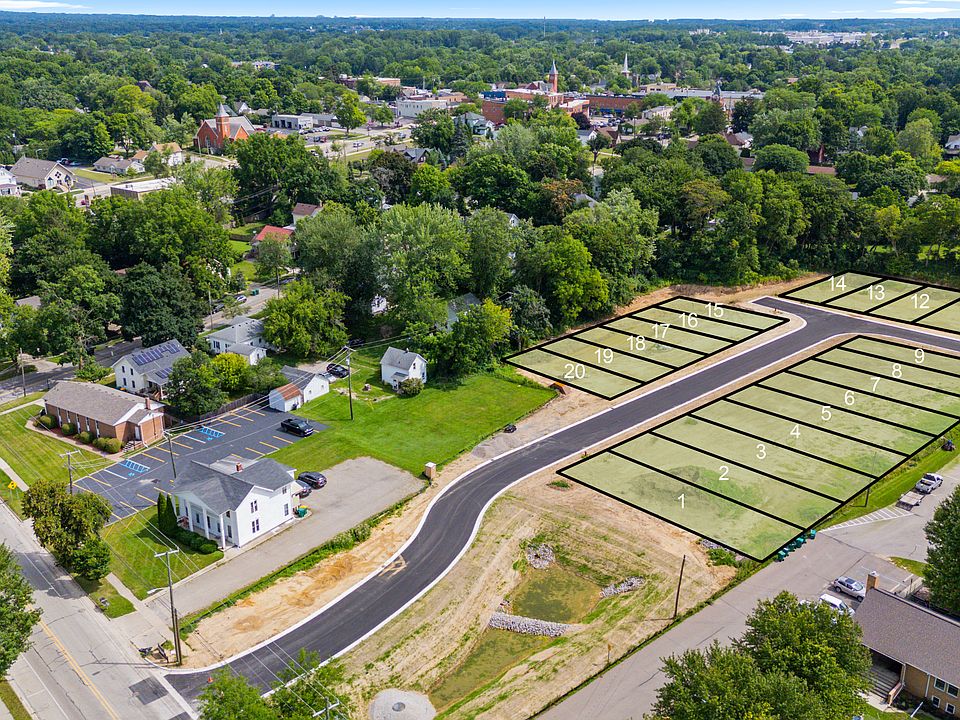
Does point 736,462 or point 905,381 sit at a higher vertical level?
point 905,381

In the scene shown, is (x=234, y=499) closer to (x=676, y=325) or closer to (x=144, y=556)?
(x=144, y=556)

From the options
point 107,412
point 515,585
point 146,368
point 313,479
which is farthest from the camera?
point 146,368

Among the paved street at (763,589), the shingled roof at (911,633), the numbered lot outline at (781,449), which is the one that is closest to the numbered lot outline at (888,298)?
the numbered lot outline at (781,449)

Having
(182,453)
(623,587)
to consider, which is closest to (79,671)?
(182,453)

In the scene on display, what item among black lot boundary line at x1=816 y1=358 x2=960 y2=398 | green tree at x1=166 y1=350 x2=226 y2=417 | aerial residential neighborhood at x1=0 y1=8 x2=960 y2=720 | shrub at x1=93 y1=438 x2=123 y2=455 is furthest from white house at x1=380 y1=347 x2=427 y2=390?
black lot boundary line at x1=816 y1=358 x2=960 y2=398

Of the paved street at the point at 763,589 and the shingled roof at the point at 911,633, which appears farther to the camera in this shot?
the paved street at the point at 763,589

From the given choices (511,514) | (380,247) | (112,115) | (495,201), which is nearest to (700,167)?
(495,201)

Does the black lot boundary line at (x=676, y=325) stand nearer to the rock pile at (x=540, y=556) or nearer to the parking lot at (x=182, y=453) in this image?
the rock pile at (x=540, y=556)
